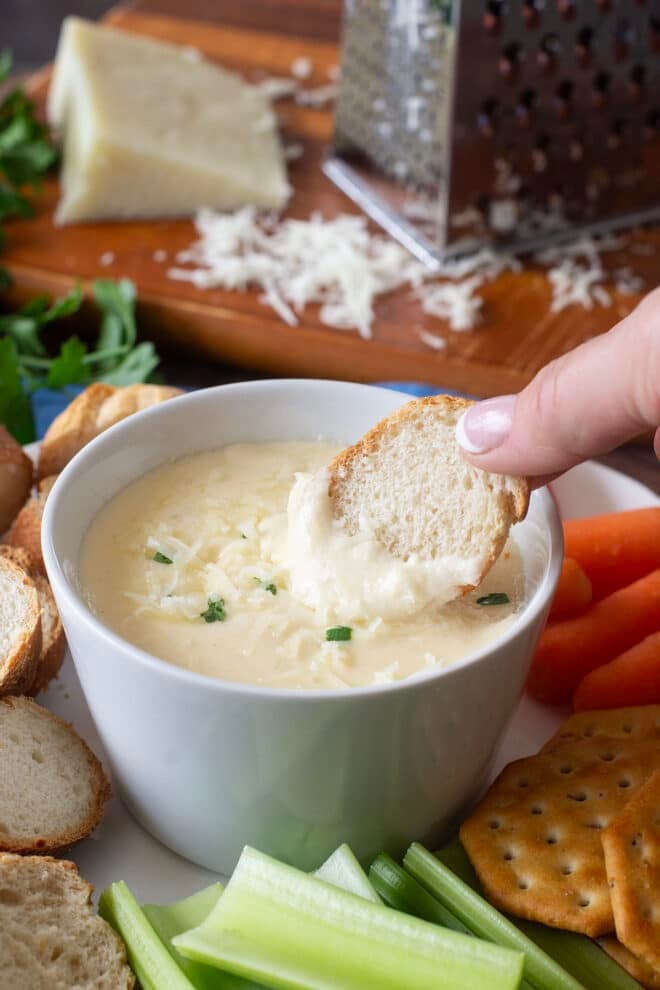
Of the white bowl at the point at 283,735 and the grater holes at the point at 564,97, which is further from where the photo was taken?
the grater holes at the point at 564,97

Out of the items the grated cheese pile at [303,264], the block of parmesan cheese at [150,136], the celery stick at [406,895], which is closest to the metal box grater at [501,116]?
the grated cheese pile at [303,264]

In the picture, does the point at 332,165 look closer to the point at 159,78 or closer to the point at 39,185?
the point at 159,78

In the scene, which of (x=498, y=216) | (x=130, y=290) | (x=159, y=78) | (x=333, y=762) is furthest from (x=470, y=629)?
(x=159, y=78)

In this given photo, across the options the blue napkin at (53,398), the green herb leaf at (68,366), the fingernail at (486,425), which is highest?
the fingernail at (486,425)

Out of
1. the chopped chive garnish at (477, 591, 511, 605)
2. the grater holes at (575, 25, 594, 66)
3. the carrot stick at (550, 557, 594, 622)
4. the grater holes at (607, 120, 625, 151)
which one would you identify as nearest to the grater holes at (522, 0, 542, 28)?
the grater holes at (575, 25, 594, 66)

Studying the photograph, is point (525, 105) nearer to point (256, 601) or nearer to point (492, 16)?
point (492, 16)

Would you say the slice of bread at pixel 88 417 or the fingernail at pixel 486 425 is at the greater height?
the fingernail at pixel 486 425

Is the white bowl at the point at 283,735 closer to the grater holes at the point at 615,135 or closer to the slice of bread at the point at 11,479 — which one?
the slice of bread at the point at 11,479

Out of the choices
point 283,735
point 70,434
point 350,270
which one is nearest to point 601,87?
point 350,270
